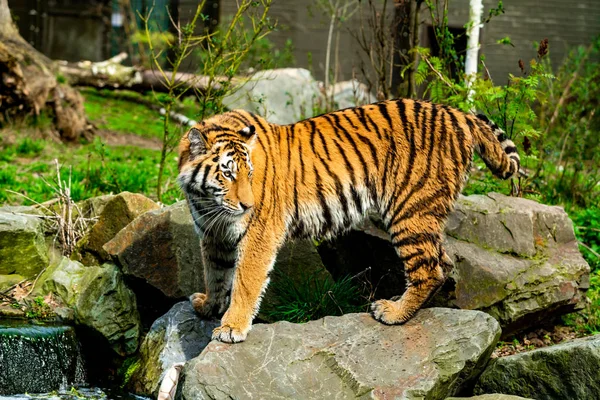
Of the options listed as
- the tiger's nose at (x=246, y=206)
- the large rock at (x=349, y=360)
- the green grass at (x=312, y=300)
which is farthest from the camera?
the green grass at (x=312, y=300)

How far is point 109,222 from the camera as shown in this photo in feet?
23.7

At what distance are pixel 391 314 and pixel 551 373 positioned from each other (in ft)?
3.68

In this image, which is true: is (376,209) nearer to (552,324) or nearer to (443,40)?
(552,324)

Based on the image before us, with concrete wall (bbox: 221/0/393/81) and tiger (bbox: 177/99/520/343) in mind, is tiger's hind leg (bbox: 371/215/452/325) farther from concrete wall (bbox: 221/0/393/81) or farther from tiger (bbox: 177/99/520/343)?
concrete wall (bbox: 221/0/393/81)

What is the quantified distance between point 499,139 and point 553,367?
1691mm

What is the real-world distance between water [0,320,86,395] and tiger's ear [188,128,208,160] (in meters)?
2.01

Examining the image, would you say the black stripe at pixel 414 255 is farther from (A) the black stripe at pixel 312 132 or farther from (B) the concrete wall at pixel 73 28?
(B) the concrete wall at pixel 73 28

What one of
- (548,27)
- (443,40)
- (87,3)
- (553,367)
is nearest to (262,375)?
(553,367)

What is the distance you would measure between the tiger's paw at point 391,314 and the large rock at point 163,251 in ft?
5.62

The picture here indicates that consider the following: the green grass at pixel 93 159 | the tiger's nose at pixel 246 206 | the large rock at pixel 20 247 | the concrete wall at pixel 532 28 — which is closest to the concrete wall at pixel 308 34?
the concrete wall at pixel 532 28

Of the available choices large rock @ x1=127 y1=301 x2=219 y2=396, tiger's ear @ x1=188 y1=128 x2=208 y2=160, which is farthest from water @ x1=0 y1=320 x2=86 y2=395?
tiger's ear @ x1=188 y1=128 x2=208 y2=160

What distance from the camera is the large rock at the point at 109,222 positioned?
721 centimetres

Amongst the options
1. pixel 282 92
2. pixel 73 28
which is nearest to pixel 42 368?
pixel 282 92

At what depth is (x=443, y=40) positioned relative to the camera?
25.2 ft
